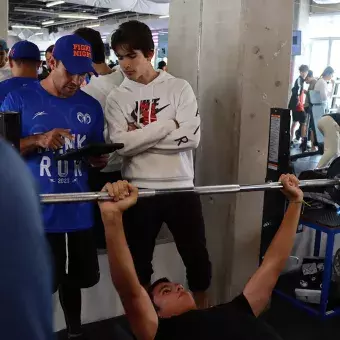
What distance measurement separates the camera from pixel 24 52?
2.82 metres

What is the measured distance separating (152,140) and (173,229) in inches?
16.3

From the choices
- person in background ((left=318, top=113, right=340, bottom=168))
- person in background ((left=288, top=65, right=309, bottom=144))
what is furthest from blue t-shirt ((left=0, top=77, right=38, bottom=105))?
person in background ((left=288, top=65, right=309, bottom=144))

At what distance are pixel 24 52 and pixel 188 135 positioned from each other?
131cm

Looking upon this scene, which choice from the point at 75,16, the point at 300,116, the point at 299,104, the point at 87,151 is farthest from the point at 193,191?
the point at 75,16

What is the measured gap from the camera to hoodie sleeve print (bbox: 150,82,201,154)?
2054 millimetres

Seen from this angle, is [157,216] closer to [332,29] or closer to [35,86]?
[35,86]

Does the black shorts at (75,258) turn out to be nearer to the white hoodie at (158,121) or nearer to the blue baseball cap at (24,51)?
the white hoodie at (158,121)

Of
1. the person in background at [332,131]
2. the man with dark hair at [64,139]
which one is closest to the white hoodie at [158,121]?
the man with dark hair at [64,139]

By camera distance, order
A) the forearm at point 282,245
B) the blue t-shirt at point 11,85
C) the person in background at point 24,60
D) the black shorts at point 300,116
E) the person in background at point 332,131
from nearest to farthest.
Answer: the forearm at point 282,245
the blue t-shirt at point 11,85
the person in background at point 24,60
the person in background at point 332,131
the black shorts at point 300,116

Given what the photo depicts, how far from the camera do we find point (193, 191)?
1.56 meters

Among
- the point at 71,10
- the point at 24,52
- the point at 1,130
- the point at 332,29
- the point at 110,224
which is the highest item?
the point at 71,10

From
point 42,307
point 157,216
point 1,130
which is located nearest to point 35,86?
point 1,130

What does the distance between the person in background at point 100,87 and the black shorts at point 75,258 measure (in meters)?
0.45

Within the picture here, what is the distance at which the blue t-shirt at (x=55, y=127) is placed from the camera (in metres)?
1.87
